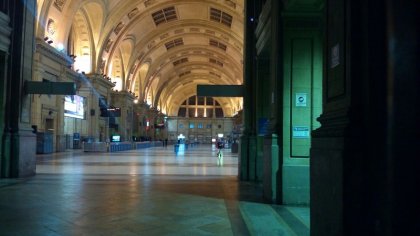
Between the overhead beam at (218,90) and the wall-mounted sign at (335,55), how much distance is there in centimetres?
711

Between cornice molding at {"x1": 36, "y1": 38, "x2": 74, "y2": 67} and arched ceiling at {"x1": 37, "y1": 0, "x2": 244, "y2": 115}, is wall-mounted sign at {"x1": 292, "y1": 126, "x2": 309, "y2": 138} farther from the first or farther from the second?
arched ceiling at {"x1": 37, "y1": 0, "x2": 244, "y2": 115}

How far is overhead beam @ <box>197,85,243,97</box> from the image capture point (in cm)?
1123

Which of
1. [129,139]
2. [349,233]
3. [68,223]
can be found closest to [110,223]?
[68,223]

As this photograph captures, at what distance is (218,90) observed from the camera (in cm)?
1148

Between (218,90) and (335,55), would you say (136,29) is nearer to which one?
(218,90)

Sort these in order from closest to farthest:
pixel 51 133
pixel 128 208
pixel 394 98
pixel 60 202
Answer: pixel 394 98 → pixel 128 208 → pixel 60 202 → pixel 51 133

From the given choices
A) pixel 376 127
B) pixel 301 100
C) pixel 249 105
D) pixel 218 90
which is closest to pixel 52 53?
pixel 218 90

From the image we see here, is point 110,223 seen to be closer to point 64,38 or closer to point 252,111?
point 252,111

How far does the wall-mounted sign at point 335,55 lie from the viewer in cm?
400

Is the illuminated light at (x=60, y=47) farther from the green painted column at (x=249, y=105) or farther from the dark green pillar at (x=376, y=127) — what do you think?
the dark green pillar at (x=376, y=127)

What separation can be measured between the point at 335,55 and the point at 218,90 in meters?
7.47

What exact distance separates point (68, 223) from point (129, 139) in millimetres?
41509

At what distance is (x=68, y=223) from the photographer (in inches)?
210

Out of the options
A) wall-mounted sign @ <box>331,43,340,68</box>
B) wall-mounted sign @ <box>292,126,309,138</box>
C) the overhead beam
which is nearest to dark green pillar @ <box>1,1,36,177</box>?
the overhead beam
